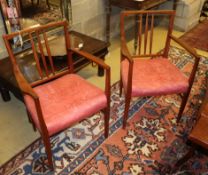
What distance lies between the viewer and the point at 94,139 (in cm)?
177

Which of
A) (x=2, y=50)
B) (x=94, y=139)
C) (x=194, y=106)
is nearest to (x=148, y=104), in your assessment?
(x=194, y=106)

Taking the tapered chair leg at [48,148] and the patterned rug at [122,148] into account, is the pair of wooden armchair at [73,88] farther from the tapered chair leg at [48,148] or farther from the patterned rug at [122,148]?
the patterned rug at [122,148]

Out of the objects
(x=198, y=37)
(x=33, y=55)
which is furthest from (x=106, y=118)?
(x=198, y=37)

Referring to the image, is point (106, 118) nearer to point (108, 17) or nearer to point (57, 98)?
point (57, 98)

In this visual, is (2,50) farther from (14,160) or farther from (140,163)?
(140,163)

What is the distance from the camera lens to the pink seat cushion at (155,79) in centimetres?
165

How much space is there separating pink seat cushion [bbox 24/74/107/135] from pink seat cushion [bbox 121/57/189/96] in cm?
30

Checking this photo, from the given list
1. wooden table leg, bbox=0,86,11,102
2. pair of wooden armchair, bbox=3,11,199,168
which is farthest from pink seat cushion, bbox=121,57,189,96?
wooden table leg, bbox=0,86,11,102

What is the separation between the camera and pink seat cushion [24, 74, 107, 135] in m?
1.36

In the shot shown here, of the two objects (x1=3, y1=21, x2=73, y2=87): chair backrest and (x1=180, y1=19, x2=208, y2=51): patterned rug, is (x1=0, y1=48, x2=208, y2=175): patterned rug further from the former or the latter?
(x1=180, y1=19, x2=208, y2=51): patterned rug

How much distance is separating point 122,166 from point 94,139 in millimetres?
309

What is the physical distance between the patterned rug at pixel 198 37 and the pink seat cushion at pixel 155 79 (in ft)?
5.06

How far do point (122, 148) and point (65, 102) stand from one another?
22.3 inches

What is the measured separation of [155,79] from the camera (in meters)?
1.71
